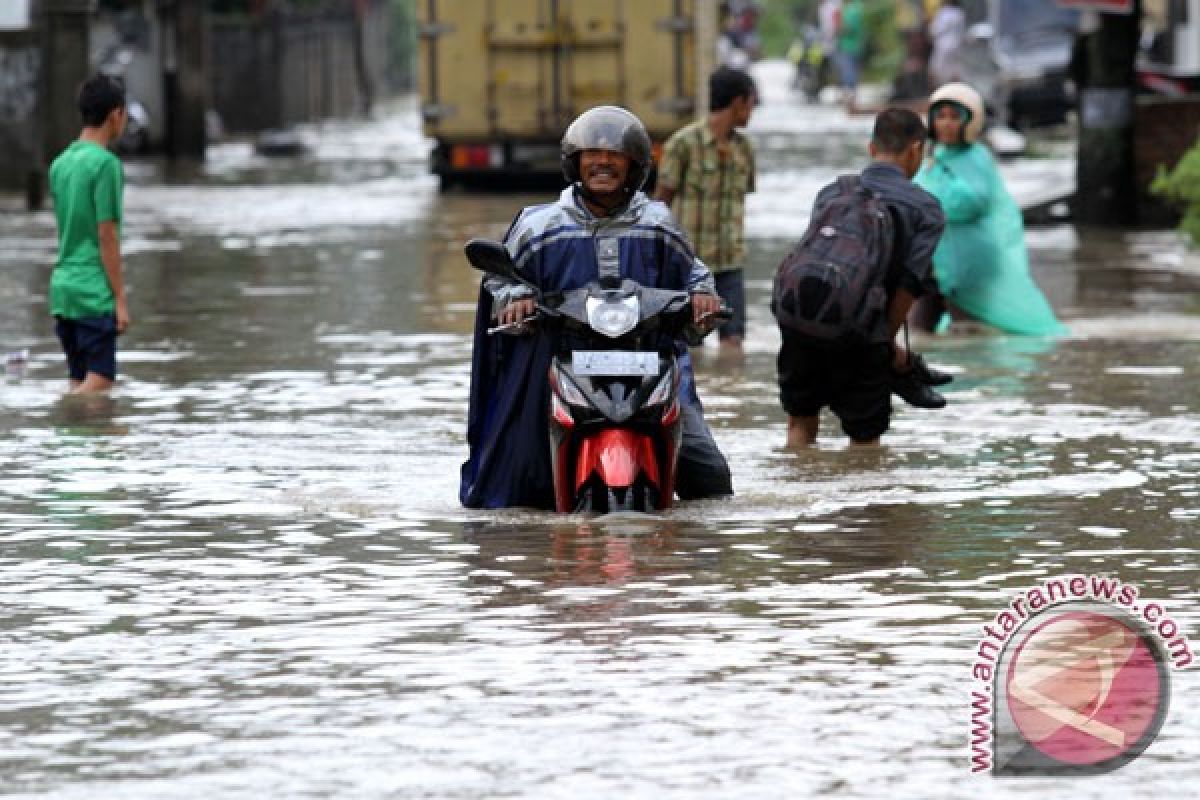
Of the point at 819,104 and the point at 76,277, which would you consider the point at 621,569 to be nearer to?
the point at 76,277

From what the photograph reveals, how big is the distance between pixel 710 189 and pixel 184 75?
2545 cm

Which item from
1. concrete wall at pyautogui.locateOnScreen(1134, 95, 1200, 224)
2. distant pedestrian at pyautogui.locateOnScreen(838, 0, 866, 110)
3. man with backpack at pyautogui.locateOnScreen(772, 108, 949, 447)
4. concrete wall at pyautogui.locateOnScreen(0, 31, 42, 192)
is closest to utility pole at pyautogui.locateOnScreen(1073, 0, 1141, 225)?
concrete wall at pyautogui.locateOnScreen(1134, 95, 1200, 224)

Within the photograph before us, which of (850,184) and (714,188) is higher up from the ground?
(850,184)

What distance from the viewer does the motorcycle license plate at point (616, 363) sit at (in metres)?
10.8

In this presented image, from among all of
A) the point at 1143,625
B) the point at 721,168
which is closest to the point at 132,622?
the point at 1143,625

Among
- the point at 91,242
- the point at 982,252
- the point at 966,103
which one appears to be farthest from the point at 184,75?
the point at 91,242

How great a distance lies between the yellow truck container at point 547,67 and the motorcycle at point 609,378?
20491 mm

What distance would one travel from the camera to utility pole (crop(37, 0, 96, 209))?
31234 millimetres

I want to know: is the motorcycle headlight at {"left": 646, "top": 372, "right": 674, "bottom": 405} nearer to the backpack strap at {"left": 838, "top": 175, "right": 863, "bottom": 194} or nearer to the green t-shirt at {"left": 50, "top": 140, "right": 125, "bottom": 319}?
the backpack strap at {"left": 838, "top": 175, "right": 863, "bottom": 194}

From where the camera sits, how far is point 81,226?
49.5 feet

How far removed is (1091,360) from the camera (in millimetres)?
16516

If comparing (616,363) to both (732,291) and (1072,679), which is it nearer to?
(1072,679)

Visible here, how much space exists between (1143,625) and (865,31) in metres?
58.3

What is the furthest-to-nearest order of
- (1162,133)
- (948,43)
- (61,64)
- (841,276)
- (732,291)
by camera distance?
(948,43), (61,64), (1162,133), (732,291), (841,276)
